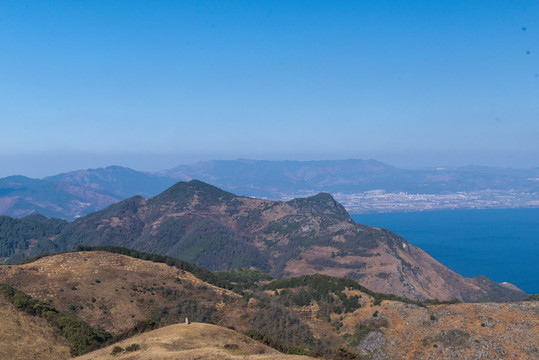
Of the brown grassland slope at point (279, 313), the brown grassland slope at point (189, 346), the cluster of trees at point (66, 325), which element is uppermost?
the brown grassland slope at point (189, 346)

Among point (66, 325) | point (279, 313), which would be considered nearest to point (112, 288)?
point (66, 325)

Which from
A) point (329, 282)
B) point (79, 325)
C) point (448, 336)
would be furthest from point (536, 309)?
point (79, 325)

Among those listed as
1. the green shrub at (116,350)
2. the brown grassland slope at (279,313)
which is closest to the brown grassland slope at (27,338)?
the brown grassland slope at (279,313)

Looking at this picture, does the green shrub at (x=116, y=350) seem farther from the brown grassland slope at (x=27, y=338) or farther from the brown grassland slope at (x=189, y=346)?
the brown grassland slope at (x=27, y=338)

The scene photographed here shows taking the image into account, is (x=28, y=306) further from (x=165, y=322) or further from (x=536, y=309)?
(x=536, y=309)

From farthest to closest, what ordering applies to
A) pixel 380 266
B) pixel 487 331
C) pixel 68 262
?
pixel 380 266
pixel 68 262
pixel 487 331

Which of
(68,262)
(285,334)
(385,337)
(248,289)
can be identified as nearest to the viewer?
(385,337)

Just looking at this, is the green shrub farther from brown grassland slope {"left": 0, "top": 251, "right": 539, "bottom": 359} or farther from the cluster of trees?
the cluster of trees
